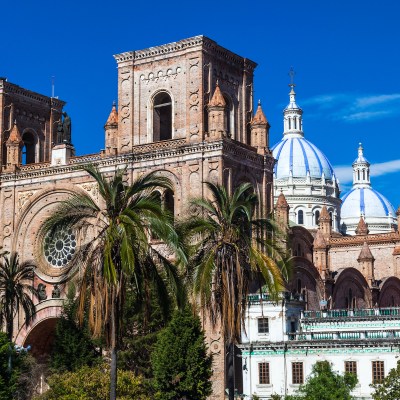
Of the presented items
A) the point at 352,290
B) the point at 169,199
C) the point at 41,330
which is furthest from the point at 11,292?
the point at 352,290

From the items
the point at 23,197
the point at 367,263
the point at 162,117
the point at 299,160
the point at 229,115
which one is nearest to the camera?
the point at 229,115

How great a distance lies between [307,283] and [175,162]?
52.2ft

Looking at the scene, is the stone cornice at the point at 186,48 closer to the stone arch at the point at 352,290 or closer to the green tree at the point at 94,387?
the stone arch at the point at 352,290

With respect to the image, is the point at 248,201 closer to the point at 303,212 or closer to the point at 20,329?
the point at 20,329

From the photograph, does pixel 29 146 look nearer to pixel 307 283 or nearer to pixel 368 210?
pixel 307 283

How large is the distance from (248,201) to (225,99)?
897 inches

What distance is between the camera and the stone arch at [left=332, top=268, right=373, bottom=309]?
Answer: 71125 mm

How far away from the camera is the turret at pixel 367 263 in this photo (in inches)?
2936

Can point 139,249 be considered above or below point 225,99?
below

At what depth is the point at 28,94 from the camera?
2731 inches

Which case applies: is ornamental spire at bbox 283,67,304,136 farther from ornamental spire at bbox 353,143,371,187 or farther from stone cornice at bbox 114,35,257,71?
stone cornice at bbox 114,35,257,71

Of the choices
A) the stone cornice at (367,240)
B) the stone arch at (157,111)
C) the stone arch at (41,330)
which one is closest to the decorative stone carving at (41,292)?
the stone arch at (41,330)

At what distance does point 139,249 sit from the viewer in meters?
31.7

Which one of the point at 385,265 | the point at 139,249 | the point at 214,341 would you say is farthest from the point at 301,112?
the point at 139,249
